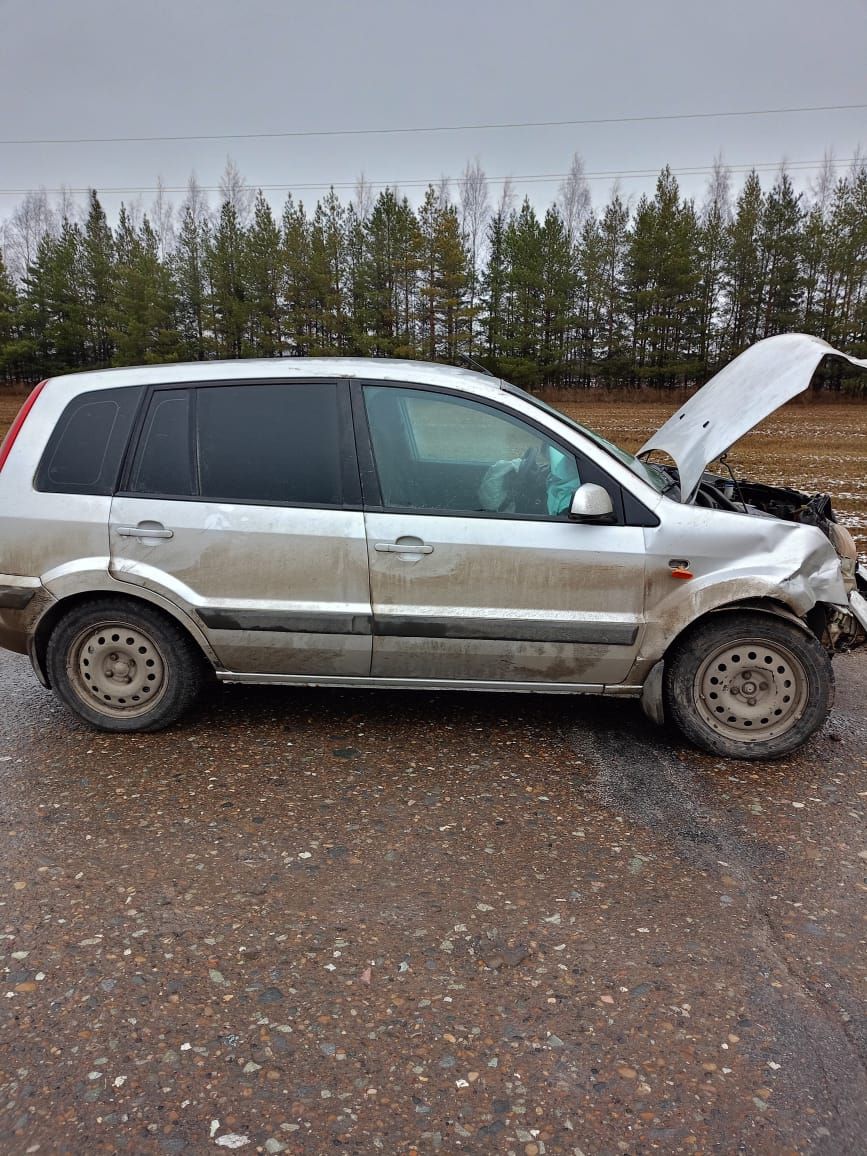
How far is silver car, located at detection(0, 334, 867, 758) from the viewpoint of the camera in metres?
4.04

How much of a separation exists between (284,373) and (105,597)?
1453 mm

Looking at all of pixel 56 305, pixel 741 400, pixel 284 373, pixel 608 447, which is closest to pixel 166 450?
pixel 284 373

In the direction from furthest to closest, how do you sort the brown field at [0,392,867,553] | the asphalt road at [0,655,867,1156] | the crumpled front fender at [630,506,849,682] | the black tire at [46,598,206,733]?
the brown field at [0,392,867,553] → the black tire at [46,598,206,733] → the crumpled front fender at [630,506,849,682] → the asphalt road at [0,655,867,1156]

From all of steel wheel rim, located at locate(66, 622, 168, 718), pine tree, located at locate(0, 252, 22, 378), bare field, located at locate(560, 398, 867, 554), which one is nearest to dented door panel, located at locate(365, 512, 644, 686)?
steel wheel rim, located at locate(66, 622, 168, 718)

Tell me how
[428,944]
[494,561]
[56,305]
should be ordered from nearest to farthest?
[428,944], [494,561], [56,305]

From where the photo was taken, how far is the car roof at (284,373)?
4.21 m

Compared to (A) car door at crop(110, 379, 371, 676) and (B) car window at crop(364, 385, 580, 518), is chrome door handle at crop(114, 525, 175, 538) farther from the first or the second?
(B) car window at crop(364, 385, 580, 518)

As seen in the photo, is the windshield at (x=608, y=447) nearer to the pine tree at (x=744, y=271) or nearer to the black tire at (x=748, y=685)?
the black tire at (x=748, y=685)

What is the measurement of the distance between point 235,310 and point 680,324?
25029 millimetres

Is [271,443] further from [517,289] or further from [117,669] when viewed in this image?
[517,289]

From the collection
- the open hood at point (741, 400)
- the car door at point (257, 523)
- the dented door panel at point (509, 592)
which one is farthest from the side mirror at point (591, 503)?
the car door at point (257, 523)

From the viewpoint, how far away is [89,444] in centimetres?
425

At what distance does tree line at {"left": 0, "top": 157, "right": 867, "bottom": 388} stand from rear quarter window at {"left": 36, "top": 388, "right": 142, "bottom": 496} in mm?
40730

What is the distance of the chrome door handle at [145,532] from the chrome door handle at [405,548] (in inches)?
41.5
